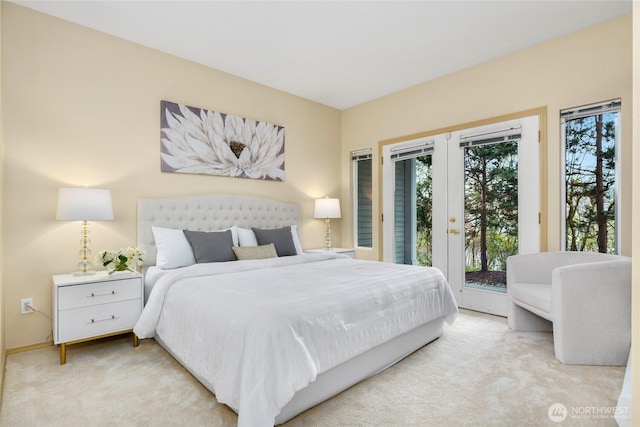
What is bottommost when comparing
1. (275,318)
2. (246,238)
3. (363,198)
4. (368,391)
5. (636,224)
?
(368,391)

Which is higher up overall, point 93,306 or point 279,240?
point 279,240

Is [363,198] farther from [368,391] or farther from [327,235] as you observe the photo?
[368,391]

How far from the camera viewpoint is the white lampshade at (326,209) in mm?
4547

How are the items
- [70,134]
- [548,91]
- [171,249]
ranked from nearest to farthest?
[70,134] < [171,249] < [548,91]

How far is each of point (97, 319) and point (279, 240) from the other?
1.75 meters

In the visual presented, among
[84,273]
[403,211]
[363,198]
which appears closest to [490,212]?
[403,211]

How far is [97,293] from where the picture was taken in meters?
2.56

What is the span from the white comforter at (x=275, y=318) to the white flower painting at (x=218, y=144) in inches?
54.0

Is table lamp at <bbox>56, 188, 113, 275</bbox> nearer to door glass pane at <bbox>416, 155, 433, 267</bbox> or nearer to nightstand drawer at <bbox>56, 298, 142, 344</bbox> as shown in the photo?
nightstand drawer at <bbox>56, 298, 142, 344</bbox>

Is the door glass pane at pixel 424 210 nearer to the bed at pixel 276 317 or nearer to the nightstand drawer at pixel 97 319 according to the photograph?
the bed at pixel 276 317

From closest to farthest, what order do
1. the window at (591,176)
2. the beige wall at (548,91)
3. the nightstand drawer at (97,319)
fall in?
the nightstand drawer at (97,319) < the beige wall at (548,91) < the window at (591,176)

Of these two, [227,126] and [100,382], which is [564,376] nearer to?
[100,382]

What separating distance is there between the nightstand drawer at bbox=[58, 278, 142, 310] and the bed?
0.56 ft

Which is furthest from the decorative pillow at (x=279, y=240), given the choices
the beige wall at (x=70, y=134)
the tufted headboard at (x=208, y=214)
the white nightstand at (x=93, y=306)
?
the white nightstand at (x=93, y=306)
